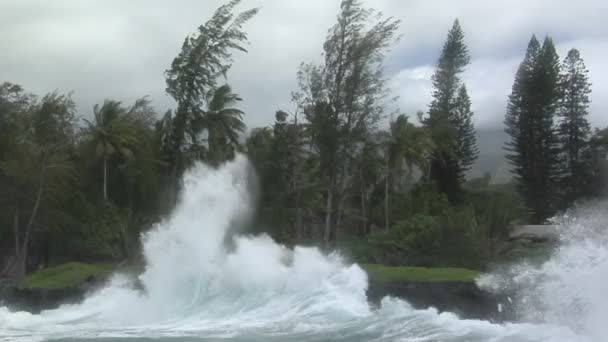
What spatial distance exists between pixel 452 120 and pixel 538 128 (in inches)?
218

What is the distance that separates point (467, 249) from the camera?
22953mm

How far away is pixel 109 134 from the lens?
34.4 meters

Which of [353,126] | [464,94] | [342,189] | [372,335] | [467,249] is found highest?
[464,94]

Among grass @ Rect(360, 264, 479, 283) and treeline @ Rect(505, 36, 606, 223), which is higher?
treeline @ Rect(505, 36, 606, 223)

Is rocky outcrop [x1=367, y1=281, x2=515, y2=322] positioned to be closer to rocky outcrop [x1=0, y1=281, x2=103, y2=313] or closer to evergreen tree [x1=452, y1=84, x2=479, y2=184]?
rocky outcrop [x1=0, y1=281, x2=103, y2=313]

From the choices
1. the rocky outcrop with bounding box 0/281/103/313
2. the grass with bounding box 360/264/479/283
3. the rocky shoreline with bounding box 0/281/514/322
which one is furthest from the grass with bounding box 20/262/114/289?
the rocky shoreline with bounding box 0/281/514/322

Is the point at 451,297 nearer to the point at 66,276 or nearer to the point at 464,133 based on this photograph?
the point at 66,276

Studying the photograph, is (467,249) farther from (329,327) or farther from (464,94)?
(464,94)

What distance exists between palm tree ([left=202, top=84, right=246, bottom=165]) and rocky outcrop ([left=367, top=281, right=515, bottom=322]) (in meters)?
14.5

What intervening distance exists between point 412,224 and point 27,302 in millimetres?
12075

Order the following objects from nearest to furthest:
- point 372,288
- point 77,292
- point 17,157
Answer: point 372,288
point 77,292
point 17,157

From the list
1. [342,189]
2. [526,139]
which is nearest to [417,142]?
[526,139]

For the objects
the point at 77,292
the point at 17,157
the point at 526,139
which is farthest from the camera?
the point at 526,139

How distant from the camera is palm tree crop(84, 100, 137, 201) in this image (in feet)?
112
